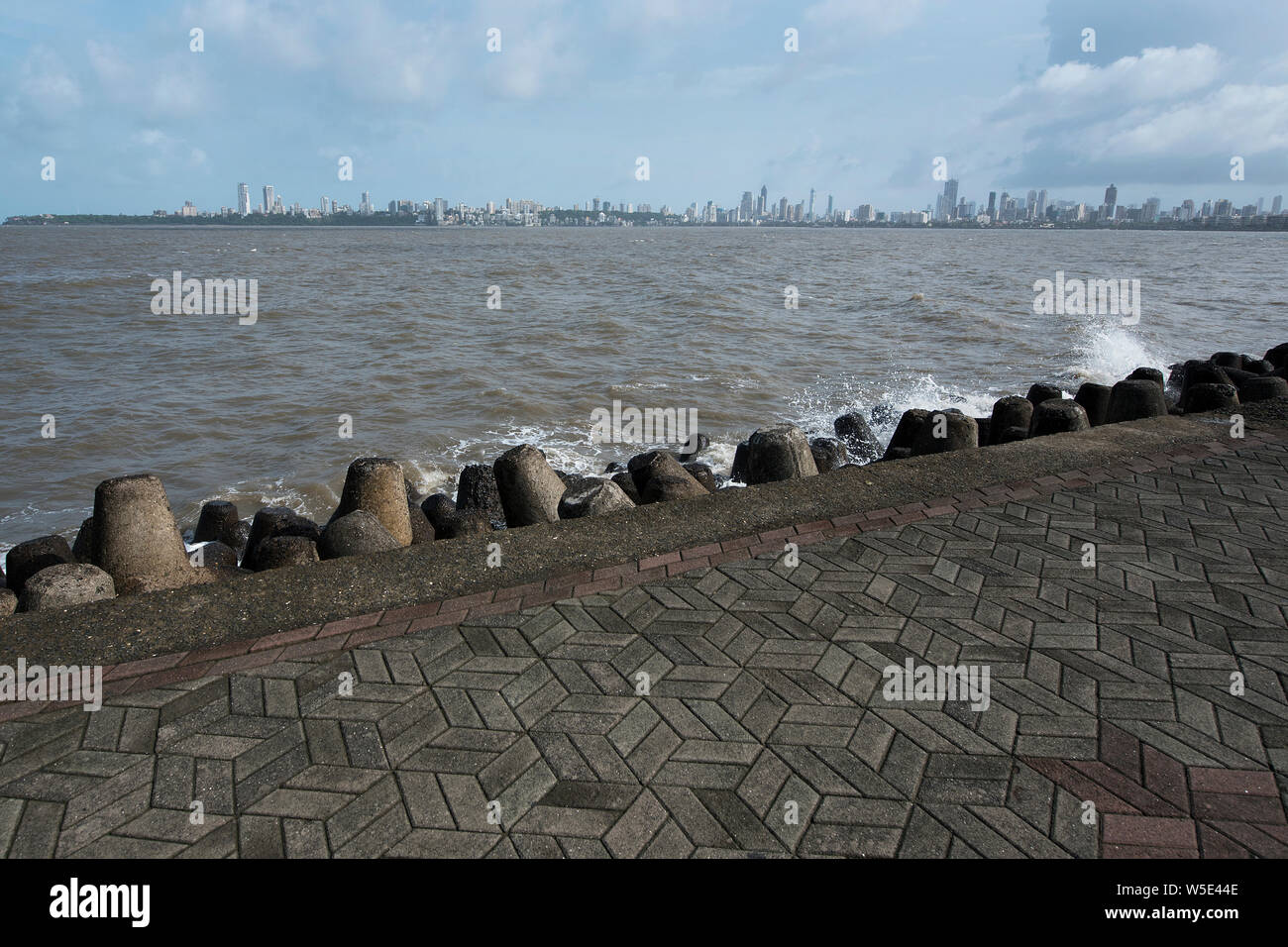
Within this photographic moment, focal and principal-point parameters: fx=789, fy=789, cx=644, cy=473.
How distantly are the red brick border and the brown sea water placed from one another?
576 cm

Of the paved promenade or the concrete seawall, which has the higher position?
the concrete seawall

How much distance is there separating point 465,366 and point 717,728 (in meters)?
15.1

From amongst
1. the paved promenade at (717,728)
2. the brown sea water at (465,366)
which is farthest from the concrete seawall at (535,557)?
the brown sea water at (465,366)

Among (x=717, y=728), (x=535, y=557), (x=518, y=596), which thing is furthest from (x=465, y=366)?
(x=717, y=728)

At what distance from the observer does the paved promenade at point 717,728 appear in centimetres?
270

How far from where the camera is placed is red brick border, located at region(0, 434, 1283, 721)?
3551 mm

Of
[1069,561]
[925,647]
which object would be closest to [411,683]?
[925,647]

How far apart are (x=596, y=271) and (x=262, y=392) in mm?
33089

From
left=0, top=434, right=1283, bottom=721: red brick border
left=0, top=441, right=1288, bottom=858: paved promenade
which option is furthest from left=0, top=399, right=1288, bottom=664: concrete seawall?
left=0, top=441, right=1288, bottom=858: paved promenade

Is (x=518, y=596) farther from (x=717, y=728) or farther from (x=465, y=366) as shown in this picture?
(x=465, y=366)

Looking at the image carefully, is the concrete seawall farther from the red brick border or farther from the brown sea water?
the brown sea water
